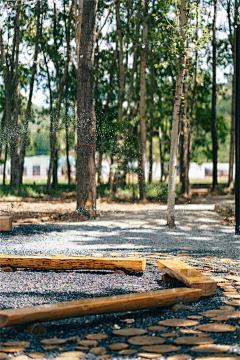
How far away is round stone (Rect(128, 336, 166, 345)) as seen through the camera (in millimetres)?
3092

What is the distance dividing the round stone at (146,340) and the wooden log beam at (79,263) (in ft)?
5.88

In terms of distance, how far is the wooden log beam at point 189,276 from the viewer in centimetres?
414

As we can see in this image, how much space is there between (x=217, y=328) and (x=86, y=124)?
8387mm

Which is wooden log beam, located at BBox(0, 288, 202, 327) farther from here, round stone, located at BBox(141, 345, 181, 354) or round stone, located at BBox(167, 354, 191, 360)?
round stone, located at BBox(167, 354, 191, 360)

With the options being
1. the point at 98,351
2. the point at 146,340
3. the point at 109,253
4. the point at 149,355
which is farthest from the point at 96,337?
the point at 109,253

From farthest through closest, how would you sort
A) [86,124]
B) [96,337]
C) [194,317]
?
[86,124] < [194,317] < [96,337]

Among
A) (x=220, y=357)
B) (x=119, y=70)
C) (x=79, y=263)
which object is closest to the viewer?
(x=220, y=357)

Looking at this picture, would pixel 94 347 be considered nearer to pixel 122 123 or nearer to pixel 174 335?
pixel 174 335

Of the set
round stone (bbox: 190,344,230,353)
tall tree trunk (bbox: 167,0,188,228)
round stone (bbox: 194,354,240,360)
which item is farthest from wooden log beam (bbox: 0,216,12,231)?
round stone (bbox: 194,354,240,360)

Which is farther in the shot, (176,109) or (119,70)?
(119,70)

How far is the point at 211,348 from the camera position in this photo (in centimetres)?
297

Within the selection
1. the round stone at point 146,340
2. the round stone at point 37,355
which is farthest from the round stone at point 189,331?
the round stone at point 37,355

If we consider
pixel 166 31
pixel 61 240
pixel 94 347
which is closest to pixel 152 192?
pixel 166 31

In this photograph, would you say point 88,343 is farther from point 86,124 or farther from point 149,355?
point 86,124
